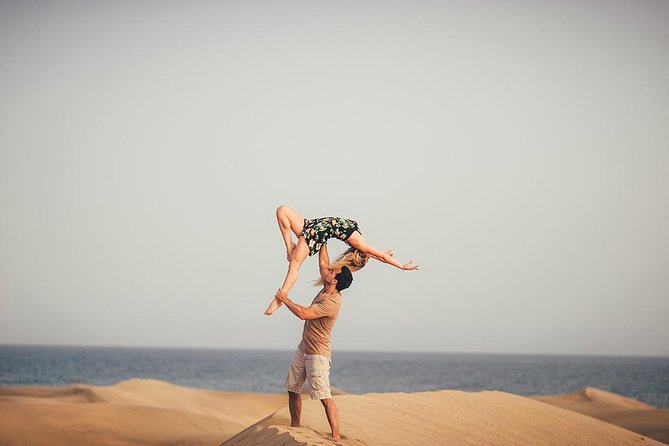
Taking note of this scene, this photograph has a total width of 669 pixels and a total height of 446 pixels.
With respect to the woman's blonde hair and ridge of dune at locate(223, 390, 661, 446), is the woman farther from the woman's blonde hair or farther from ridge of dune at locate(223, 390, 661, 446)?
ridge of dune at locate(223, 390, 661, 446)

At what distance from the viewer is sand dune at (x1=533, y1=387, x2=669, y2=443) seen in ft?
66.1

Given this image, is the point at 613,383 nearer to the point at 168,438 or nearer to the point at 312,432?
the point at 168,438

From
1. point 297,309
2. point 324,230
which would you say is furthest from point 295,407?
point 324,230

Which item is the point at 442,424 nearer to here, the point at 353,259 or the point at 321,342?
the point at 321,342

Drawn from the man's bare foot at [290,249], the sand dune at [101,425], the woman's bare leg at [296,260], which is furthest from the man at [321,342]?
the sand dune at [101,425]

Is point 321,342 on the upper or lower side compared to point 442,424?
upper

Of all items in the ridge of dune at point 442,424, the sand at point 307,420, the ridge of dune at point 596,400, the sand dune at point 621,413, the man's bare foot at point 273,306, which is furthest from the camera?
the ridge of dune at point 596,400

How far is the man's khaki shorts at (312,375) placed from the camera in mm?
9805

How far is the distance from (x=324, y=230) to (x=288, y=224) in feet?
1.57

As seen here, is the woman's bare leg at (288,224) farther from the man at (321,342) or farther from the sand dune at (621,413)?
the sand dune at (621,413)

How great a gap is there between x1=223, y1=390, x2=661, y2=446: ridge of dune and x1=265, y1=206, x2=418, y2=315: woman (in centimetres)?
195

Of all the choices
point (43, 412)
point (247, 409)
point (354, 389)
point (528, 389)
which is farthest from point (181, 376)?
point (43, 412)

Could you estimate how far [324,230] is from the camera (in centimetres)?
985

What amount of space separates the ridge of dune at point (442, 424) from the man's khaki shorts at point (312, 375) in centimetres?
48
